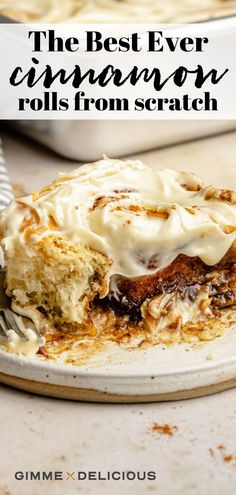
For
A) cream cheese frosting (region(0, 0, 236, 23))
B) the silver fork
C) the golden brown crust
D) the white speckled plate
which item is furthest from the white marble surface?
cream cheese frosting (region(0, 0, 236, 23))

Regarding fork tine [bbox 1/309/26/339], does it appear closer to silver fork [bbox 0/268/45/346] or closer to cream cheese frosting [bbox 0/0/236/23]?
silver fork [bbox 0/268/45/346]

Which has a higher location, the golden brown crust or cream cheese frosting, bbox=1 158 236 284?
cream cheese frosting, bbox=1 158 236 284

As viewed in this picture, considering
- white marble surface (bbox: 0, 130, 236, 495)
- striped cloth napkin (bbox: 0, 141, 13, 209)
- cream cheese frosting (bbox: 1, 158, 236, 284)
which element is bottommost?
white marble surface (bbox: 0, 130, 236, 495)

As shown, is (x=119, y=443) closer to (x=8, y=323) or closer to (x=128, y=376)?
(x=128, y=376)

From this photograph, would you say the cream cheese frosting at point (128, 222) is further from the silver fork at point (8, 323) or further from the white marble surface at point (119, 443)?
the white marble surface at point (119, 443)

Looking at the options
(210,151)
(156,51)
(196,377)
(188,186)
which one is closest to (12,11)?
(156,51)

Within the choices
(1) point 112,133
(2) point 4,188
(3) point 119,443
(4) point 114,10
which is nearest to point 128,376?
(3) point 119,443
